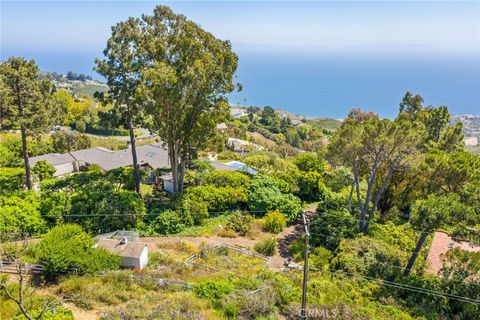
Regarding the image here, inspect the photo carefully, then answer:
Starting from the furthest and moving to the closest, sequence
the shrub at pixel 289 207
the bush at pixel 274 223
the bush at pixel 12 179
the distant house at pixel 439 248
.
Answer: the bush at pixel 12 179 < the shrub at pixel 289 207 < the bush at pixel 274 223 < the distant house at pixel 439 248

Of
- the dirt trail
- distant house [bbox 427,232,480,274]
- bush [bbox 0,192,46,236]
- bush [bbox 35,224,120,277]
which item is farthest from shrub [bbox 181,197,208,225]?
distant house [bbox 427,232,480,274]

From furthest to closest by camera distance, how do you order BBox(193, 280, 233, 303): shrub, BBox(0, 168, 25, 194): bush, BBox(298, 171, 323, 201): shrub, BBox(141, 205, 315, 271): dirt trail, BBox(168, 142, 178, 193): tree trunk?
BBox(298, 171, 323, 201): shrub < BBox(0, 168, 25, 194): bush < BBox(168, 142, 178, 193): tree trunk < BBox(141, 205, 315, 271): dirt trail < BBox(193, 280, 233, 303): shrub

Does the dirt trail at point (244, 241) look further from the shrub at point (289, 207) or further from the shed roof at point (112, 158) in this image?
the shed roof at point (112, 158)

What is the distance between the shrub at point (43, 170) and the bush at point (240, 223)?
20.4 meters

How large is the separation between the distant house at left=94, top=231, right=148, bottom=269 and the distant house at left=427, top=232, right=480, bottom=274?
15368 mm

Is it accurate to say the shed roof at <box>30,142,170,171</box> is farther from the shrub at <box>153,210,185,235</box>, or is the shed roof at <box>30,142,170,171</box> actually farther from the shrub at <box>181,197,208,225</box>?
the shrub at <box>153,210,185,235</box>

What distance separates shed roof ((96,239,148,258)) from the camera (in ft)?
55.7

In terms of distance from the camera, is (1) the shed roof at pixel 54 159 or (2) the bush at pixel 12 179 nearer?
(2) the bush at pixel 12 179

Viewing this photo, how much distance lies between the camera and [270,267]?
19.0m

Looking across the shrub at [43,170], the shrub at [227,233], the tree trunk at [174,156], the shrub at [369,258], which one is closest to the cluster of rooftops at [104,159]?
the shrub at [43,170]

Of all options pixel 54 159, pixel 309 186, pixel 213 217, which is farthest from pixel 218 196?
pixel 54 159

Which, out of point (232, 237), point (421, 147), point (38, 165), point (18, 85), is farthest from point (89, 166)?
point (421, 147)

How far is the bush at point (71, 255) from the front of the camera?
15305 mm

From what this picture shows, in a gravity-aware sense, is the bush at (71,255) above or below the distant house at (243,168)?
below
